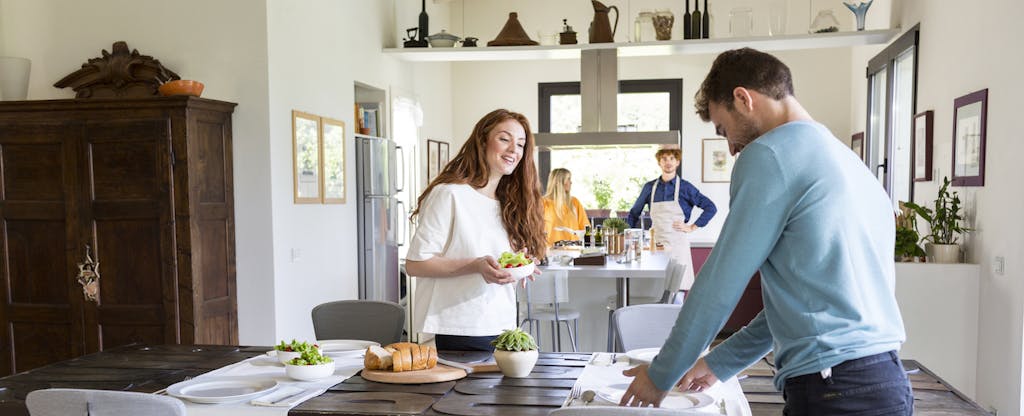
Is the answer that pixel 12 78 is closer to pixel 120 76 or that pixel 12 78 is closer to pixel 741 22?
pixel 120 76

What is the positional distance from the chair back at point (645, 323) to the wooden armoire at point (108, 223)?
2.54m

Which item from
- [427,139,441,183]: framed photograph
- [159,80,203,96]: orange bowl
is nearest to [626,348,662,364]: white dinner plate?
[159,80,203,96]: orange bowl

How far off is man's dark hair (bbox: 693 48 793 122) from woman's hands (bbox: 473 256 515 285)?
42.0 inches

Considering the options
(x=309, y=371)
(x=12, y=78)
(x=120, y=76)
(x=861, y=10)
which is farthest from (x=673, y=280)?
(x=12, y=78)

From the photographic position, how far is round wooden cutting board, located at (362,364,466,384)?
2.17 metres

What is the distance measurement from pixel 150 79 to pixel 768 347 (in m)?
4.16

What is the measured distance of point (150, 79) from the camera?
15.6 feet

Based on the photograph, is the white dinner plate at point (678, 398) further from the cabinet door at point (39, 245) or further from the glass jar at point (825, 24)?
the glass jar at point (825, 24)

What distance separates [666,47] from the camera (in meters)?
6.50

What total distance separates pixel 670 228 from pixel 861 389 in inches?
222

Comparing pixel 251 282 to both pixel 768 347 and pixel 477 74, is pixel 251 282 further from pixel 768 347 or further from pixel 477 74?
pixel 477 74

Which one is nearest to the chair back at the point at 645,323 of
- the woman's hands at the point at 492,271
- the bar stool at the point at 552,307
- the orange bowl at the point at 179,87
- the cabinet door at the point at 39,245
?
the woman's hands at the point at 492,271

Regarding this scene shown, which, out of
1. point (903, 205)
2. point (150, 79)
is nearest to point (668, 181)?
point (903, 205)

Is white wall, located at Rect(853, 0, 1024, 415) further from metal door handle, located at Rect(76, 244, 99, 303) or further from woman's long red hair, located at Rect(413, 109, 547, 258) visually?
metal door handle, located at Rect(76, 244, 99, 303)
